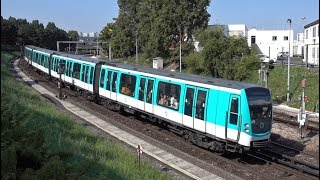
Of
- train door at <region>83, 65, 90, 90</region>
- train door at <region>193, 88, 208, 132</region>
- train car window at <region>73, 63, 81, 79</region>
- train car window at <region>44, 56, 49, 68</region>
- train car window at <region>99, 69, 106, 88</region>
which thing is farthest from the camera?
train car window at <region>44, 56, 49, 68</region>

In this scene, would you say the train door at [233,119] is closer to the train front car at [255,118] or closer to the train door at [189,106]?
the train front car at [255,118]

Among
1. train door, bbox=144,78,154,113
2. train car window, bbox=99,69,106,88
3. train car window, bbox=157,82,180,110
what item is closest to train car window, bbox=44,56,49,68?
train car window, bbox=99,69,106,88

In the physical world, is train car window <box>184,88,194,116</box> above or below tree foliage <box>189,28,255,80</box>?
below


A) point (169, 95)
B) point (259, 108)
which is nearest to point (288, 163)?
point (259, 108)

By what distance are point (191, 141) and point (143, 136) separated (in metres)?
2.55

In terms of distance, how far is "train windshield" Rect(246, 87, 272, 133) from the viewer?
13.5 meters

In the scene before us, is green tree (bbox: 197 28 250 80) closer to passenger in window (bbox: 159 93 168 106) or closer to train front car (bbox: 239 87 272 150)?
passenger in window (bbox: 159 93 168 106)

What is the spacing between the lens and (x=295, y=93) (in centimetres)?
3050

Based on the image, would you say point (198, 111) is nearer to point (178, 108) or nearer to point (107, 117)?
point (178, 108)

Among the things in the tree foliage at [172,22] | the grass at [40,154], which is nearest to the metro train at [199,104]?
the grass at [40,154]

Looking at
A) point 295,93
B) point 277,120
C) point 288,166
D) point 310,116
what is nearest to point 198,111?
point 288,166

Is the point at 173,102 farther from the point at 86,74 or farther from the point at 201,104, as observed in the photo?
the point at 86,74

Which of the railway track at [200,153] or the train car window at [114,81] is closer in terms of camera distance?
the railway track at [200,153]

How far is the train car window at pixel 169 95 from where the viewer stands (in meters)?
16.5
